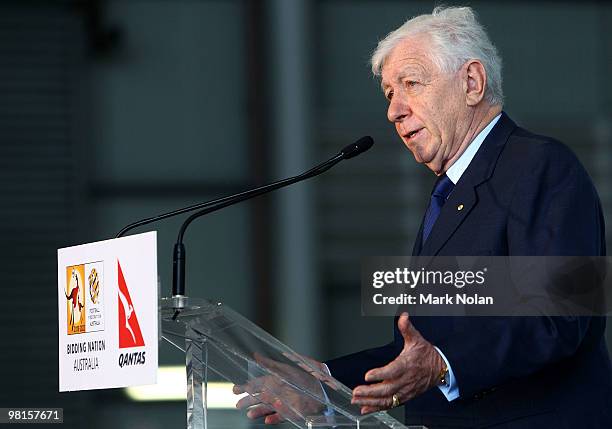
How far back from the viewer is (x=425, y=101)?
265 cm

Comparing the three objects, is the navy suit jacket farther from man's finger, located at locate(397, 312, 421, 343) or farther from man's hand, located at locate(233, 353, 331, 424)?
man's hand, located at locate(233, 353, 331, 424)

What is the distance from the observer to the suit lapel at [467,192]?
2.52 m

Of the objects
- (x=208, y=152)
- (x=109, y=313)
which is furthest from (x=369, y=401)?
(x=208, y=152)

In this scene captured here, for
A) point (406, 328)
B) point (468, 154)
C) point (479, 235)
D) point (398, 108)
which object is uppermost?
point (398, 108)

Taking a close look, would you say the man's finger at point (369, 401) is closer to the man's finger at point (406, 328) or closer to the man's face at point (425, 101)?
the man's finger at point (406, 328)

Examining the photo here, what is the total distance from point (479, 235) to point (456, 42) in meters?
0.45

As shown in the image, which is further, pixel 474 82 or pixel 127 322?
pixel 474 82

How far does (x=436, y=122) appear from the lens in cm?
266

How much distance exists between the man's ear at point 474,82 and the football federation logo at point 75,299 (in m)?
0.93

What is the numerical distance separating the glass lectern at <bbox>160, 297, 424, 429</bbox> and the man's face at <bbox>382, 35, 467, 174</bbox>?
70cm

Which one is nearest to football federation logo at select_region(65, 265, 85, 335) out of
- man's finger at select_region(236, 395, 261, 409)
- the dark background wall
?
man's finger at select_region(236, 395, 261, 409)

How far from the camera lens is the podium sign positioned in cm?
199

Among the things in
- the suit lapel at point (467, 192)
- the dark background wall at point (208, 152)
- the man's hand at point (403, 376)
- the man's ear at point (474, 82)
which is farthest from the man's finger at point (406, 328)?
the dark background wall at point (208, 152)

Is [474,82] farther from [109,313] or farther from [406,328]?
[109,313]
